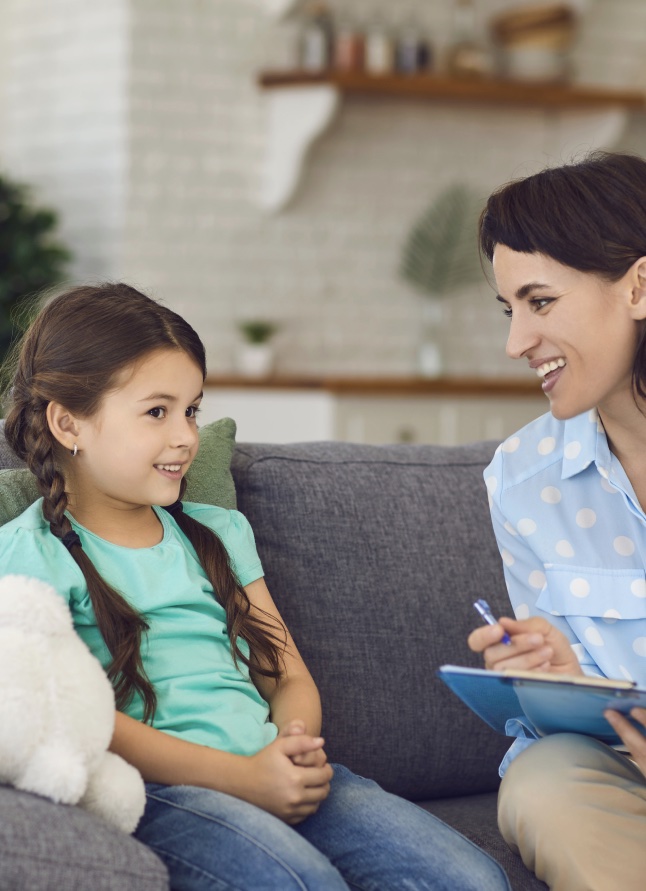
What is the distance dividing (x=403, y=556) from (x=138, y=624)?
52cm

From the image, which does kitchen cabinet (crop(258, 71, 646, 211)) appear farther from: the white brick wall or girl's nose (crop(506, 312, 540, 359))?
girl's nose (crop(506, 312, 540, 359))

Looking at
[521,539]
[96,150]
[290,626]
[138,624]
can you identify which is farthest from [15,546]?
[96,150]

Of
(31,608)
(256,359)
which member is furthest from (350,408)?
(31,608)

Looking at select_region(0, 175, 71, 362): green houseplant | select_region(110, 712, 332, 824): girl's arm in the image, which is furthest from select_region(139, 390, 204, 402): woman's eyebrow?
select_region(0, 175, 71, 362): green houseplant

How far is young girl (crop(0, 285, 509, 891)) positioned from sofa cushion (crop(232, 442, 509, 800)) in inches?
5.9

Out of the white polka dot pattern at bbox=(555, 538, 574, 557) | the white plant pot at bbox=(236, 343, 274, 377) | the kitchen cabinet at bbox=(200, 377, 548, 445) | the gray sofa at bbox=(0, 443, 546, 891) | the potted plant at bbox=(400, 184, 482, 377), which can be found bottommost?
the kitchen cabinet at bbox=(200, 377, 548, 445)

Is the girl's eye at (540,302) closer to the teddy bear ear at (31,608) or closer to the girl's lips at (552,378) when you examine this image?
the girl's lips at (552,378)

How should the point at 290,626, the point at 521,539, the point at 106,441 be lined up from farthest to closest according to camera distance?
the point at 290,626, the point at 521,539, the point at 106,441

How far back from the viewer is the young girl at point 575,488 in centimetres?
143

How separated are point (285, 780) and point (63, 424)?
50 centimetres

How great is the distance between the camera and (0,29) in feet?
14.9

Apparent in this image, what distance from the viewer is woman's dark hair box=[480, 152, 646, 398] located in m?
1.53

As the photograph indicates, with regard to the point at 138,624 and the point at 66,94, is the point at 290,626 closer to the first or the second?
the point at 138,624

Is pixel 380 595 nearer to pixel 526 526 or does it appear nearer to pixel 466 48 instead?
pixel 526 526
